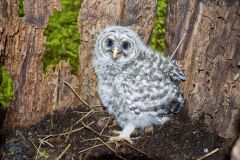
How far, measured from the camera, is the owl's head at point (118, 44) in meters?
2.62

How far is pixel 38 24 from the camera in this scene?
8.32 feet

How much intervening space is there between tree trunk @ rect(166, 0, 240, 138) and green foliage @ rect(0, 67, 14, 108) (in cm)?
118

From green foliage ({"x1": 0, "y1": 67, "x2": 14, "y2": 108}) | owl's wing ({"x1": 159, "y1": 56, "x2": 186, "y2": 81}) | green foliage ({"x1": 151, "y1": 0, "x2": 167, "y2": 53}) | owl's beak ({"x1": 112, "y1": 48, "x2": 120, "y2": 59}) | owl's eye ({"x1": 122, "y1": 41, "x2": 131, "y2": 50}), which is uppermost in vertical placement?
green foliage ({"x1": 151, "y1": 0, "x2": 167, "y2": 53})

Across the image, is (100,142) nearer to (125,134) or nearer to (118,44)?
(125,134)

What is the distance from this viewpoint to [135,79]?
2.71 m

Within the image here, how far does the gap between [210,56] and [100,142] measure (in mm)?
1010

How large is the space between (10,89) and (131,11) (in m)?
1.01

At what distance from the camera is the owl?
2695 mm

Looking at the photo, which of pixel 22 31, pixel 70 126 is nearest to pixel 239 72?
pixel 70 126

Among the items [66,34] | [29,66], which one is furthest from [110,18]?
[29,66]

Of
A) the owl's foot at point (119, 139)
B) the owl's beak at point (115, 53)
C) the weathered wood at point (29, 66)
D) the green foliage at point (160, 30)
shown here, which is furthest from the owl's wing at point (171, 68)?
the weathered wood at point (29, 66)

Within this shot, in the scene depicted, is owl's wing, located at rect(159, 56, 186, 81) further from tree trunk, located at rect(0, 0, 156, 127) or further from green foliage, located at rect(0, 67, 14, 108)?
green foliage, located at rect(0, 67, 14, 108)

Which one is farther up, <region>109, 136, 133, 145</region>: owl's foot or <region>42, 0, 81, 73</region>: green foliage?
<region>42, 0, 81, 73</region>: green foliage

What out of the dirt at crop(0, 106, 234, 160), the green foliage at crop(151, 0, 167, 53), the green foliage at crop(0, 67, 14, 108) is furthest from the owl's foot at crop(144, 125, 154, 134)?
the green foliage at crop(0, 67, 14, 108)
